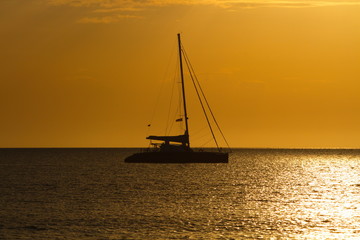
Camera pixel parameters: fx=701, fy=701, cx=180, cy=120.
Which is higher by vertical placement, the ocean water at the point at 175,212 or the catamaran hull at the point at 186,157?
the catamaran hull at the point at 186,157

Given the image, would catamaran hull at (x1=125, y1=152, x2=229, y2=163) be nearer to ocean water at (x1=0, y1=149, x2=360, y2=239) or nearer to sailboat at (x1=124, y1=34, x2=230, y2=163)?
sailboat at (x1=124, y1=34, x2=230, y2=163)

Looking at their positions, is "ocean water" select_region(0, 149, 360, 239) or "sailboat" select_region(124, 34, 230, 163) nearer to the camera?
"ocean water" select_region(0, 149, 360, 239)

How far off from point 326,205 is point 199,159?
5910cm

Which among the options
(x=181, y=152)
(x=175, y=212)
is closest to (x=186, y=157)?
(x=181, y=152)

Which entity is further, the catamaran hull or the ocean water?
the catamaran hull

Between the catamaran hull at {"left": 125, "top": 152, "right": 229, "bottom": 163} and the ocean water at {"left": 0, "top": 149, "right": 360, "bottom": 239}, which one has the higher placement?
the catamaran hull at {"left": 125, "top": 152, "right": 229, "bottom": 163}

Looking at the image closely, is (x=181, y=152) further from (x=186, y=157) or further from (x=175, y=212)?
(x=175, y=212)

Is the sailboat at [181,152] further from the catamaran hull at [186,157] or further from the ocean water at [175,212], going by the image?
the ocean water at [175,212]

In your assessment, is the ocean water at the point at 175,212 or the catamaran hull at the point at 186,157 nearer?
the ocean water at the point at 175,212

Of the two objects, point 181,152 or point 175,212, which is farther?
point 181,152

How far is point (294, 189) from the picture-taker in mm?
87438

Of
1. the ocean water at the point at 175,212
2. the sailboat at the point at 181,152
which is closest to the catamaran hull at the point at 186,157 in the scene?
the sailboat at the point at 181,152

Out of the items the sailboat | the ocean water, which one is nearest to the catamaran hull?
the sailboat

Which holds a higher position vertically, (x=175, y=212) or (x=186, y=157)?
(x=186, y=157)
